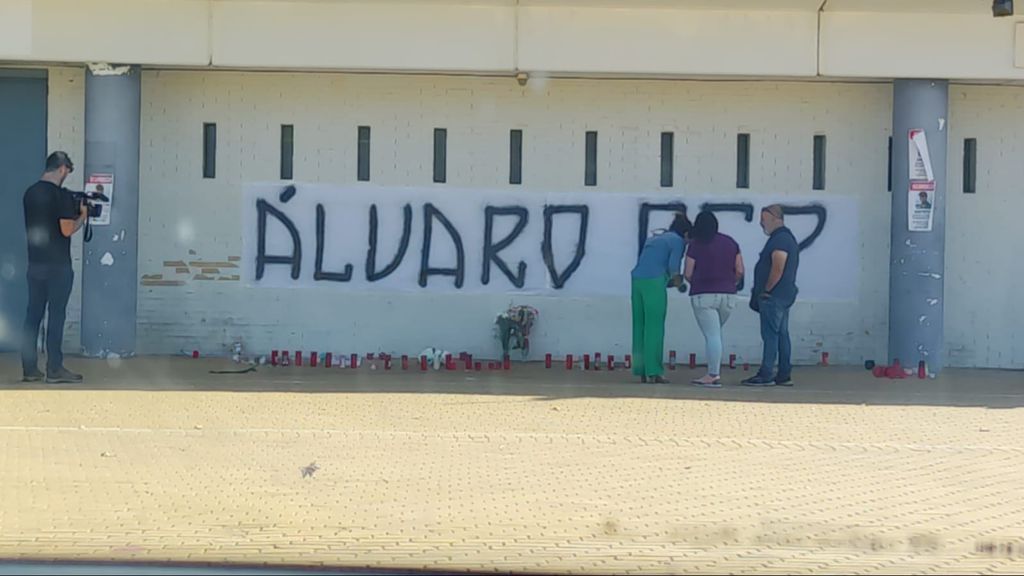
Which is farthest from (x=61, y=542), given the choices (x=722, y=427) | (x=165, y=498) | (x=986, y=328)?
(x=986, y=328)

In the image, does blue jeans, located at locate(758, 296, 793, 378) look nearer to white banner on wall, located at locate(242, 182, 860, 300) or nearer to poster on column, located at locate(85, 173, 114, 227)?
white banner on wall, located at locate(242, 182, 860, 300)

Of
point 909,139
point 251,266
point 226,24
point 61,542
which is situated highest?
point 226,24

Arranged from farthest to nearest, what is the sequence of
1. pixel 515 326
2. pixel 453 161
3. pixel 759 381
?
pixel 453 161 → pixel 515 326 → pixel 759 381

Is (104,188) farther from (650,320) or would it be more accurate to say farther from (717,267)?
(717,267)

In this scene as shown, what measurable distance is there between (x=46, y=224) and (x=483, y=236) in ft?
16.0

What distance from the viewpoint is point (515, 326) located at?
47.3 feet

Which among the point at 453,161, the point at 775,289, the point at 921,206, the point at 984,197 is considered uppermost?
the point at 453,161

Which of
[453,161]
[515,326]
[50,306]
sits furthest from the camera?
[453,161]

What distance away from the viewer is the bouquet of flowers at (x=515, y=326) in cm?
1441

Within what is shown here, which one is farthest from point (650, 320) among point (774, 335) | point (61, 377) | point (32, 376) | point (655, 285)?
point (32, 376)

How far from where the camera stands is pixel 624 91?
579 inches

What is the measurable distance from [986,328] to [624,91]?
4.99 metres

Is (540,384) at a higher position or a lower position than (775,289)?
lower

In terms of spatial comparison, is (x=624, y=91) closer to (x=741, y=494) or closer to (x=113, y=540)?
(x=741, y=494)
